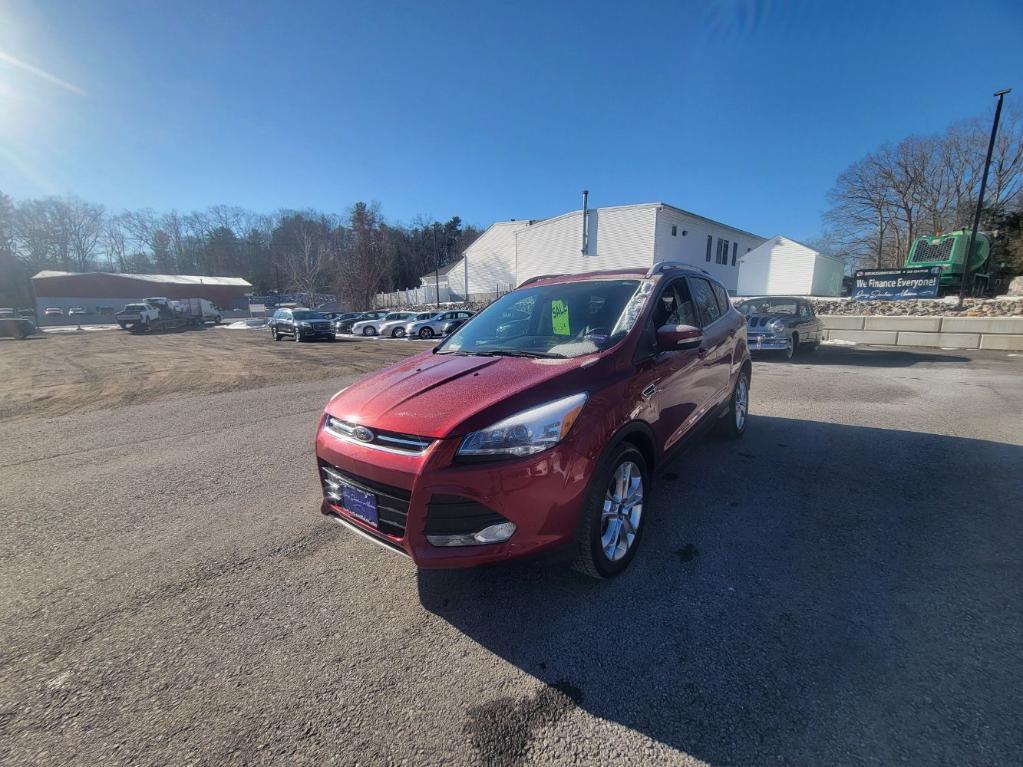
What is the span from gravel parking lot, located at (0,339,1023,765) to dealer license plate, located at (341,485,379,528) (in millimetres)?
517

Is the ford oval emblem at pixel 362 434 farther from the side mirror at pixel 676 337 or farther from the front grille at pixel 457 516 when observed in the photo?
the side mirror at pixel 676 337

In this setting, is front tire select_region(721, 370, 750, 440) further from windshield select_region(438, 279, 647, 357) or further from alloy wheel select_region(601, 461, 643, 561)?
alloy wheel select_region(601, 461, 643, 561)

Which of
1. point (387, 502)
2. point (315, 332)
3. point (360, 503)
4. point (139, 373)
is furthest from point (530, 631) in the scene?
point (315, 332)

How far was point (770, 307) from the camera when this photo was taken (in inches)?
487

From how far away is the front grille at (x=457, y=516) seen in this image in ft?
6.68

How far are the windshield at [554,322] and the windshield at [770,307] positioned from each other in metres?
11.0

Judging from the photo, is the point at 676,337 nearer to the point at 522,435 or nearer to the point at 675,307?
the point at 675,307

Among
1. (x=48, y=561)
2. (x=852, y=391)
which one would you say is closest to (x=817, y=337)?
(x=852, y=391)

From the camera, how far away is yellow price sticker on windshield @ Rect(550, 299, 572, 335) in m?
3.22

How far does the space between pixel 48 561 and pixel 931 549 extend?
5.72m

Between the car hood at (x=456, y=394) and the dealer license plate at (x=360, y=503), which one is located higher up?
the car hood at (x=456, y=394)

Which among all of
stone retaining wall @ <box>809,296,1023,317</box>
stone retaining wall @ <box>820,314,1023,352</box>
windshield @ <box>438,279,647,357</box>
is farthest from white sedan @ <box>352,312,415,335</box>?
windshield @ <box>438,279,647,357</box>

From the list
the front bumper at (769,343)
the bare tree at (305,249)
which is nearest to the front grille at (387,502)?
the front bumper at (769,343)

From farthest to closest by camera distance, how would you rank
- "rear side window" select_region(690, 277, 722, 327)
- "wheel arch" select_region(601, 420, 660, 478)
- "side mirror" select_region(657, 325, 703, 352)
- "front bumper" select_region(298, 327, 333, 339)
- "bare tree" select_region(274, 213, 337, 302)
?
"bare tree" select_region(274, 213, 337, 302)
"front bumper" select_region(298, 327, 333, 339)
"rear side window" select_region(690, 277, 722, 327)
"side mirror" select_region(657, 325, 703, 352)
"wheel arch" select_region(601, 420, 660, 478)
